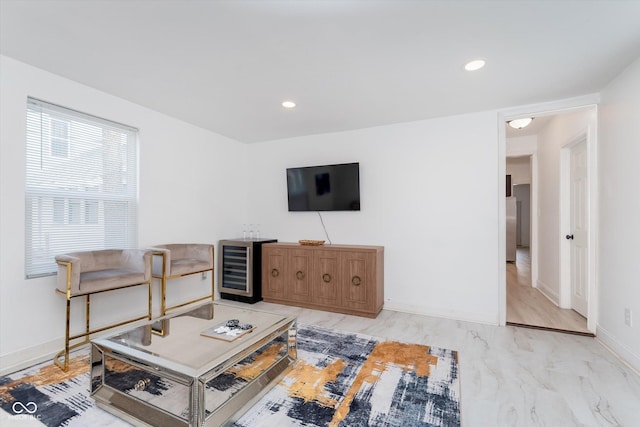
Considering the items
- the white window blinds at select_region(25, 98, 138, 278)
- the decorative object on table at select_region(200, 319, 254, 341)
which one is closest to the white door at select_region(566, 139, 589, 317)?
the decorative object on table at select_region(200, 319, 254, 341)

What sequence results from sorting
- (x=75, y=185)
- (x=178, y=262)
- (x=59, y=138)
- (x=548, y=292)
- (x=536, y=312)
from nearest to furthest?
1. (x=59, y=138)
2. (x=75, y=185)
3. (x=178, y=262)
4. (x=536, y=312)
5. (x=548, y=292)

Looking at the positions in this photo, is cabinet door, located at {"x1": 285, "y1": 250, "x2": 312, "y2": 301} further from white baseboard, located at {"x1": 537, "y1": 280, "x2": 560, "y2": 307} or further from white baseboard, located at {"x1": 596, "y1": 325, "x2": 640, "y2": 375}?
white baseboard, located at {"x1": 537, "y1": 280, "x2": 560, "y2": 307}

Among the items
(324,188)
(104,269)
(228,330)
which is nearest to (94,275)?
(104,269)

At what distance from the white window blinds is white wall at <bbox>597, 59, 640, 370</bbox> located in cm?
456

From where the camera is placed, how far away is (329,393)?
1.92 m

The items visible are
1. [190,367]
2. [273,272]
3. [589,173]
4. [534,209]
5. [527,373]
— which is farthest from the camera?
[534,209]

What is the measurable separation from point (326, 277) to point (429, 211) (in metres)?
1.50

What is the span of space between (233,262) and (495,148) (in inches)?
141

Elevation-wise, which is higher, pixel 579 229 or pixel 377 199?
pixel 377 199

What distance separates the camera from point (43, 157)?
8.27 feet

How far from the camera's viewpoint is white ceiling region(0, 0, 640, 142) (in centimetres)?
171

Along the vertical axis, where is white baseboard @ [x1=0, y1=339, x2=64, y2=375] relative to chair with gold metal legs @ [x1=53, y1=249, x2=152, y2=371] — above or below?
below

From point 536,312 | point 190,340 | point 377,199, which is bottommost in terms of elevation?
point 536,312

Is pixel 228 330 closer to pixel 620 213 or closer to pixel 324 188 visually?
pixel 324 188
